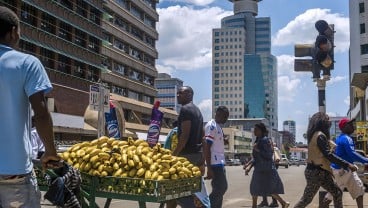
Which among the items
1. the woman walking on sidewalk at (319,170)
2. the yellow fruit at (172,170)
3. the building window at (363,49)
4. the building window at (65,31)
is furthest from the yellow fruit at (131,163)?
the building window at (363,49)

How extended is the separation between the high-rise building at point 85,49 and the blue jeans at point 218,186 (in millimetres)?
33868

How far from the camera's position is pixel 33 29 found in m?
42.3

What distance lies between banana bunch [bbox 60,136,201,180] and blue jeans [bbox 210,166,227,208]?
224cm

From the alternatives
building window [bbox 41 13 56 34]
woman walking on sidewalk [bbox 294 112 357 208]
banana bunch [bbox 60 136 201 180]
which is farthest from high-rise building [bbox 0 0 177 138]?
banana bunch [bbox 60 136 201 180]

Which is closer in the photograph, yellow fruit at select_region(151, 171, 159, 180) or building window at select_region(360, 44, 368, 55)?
yellow fruit at select_region(151, 171, 159, 180)

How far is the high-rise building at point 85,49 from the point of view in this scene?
43625mm

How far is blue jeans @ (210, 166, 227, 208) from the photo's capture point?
8.24 metres

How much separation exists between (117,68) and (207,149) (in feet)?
208

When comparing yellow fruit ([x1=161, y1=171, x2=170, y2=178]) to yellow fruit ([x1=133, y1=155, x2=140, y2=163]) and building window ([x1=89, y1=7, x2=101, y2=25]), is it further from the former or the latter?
building window ([x1=89, y1=7, x2=101, y2=25])

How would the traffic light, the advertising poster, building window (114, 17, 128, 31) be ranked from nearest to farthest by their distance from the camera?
the traffic light, the advertising poster, building window (114, 17, 128, 31)

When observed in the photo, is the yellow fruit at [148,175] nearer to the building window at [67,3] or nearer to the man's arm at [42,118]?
the man's arm at [42,118]

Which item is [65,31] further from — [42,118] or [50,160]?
[42,118]

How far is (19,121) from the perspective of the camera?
348 cm

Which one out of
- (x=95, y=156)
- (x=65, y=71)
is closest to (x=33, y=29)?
(x=65, y=71)
